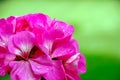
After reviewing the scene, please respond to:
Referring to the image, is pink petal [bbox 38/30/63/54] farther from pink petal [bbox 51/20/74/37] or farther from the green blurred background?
the green blurred background

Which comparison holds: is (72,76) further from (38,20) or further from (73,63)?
(38,20)

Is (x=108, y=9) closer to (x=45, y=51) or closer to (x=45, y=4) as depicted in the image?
(x=45, y=4)

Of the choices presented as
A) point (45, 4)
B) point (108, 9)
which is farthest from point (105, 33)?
point (45, 4)

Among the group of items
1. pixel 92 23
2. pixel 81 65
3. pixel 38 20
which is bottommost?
pixel 92 23

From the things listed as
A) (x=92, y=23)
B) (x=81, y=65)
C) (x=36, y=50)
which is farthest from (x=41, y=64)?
(x=92, y=23)

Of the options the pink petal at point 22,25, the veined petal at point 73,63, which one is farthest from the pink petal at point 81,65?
the pink petal at point 22,25

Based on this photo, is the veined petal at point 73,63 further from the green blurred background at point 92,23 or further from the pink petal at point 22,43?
the green blurred background at point 92,23

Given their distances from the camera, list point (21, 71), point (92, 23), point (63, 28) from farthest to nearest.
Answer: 1. point (92, 23)
2. point (63, 28)
3. point (21, 71)
